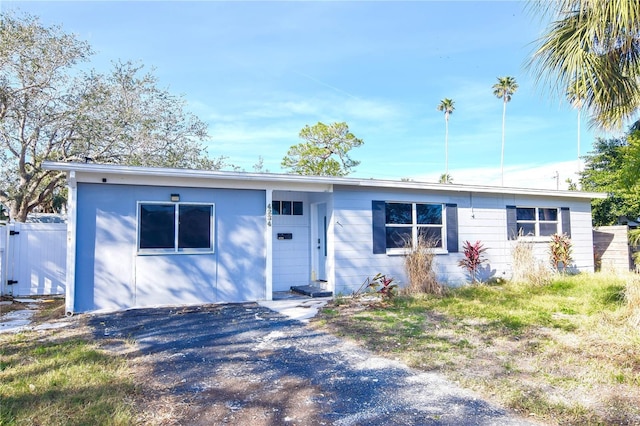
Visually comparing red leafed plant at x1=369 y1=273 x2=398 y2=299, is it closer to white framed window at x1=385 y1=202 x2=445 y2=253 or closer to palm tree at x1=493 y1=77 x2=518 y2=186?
white framed window at x1=385 y1=202 x2=445 y2=253

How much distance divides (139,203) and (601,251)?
13337 millimetres

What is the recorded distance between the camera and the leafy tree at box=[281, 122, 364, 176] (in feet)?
89.9

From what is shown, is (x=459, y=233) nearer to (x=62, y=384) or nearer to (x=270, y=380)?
(x=270, y=380)

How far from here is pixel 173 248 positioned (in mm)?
7684

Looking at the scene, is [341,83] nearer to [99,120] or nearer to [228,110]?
[228,110]

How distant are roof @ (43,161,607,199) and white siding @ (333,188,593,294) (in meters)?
0.30

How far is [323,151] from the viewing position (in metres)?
27.6

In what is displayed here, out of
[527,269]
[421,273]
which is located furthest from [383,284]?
[527,269]

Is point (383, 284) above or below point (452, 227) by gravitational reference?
below

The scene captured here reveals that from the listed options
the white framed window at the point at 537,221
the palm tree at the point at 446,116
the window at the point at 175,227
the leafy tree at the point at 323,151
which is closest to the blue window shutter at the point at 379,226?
the window at the point at 175,227

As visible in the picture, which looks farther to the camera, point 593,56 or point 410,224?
point 410,224

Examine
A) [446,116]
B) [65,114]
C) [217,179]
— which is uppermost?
[446,116]

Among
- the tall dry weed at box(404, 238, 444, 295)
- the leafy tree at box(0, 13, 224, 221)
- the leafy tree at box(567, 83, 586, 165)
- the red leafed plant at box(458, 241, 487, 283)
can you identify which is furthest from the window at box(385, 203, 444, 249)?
the leafy tree at box(0, 13, 224, 221)

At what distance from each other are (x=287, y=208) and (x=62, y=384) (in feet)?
21.3
